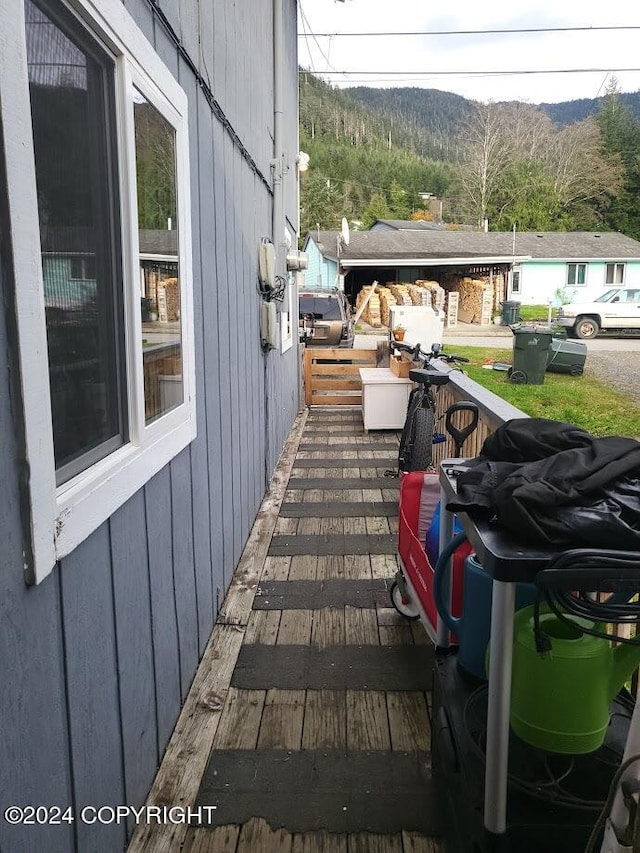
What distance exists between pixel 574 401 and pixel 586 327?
1271 cm

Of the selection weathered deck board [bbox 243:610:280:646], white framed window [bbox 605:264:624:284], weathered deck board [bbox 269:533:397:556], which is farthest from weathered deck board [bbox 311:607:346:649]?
white framed window [bbox 605:264:624:284]

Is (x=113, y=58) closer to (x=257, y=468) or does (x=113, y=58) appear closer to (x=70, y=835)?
(x=70, y=835)

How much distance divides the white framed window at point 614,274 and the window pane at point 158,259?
3403cm

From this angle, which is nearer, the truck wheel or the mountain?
the truck wheel

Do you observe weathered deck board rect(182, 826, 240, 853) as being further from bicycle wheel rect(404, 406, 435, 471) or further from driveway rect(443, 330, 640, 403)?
driveway rect(443, 330, 640, 403)

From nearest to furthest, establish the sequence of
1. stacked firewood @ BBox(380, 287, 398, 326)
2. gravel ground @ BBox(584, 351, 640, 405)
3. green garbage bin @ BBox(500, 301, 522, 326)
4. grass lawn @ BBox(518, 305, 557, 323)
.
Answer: gravel ground @ BBox(584, 351, 640, 405)
stacked firewood @ BBox(380, 287, 398, 326)
green garbage bin @ BBox(500, 301, 522, 326)
grass lawn @ BBox(518, 305, 557, 323)

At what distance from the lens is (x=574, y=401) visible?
10.2 meters

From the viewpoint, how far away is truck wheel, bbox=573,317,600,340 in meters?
21.6

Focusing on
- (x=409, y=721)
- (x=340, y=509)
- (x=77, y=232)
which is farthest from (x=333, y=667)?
(x=340, y=509)

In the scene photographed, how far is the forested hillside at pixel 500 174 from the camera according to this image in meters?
48.5

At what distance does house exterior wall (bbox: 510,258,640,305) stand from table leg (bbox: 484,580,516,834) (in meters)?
32.8

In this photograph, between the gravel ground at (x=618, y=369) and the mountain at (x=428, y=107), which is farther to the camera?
the mountain at (x=428, y=107)

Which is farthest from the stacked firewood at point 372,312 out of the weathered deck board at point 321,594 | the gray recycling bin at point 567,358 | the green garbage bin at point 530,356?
the weathered deck board at point 321,594

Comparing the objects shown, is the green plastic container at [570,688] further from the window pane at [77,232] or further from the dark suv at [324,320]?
the dark suv at [324,320]
